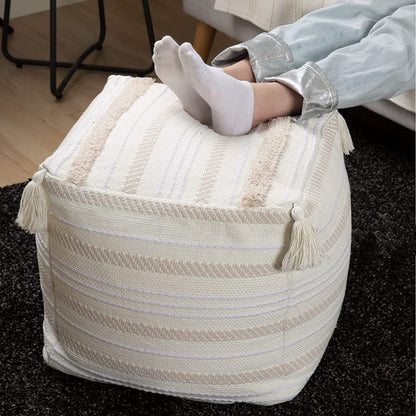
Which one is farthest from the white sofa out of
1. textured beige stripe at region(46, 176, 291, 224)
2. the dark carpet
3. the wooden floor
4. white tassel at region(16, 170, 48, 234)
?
white tassel at region(16, 170, 48, 234)

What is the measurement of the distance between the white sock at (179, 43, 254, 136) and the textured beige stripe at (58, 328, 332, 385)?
0.36 m

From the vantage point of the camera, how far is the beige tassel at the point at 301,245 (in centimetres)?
88

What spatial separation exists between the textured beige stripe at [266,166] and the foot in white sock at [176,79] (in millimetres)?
113

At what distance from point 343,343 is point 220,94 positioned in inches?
19.6

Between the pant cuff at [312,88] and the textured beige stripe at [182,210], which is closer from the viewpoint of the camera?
the textured beige stripe at [182,210]

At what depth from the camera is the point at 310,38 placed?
132 centimetres

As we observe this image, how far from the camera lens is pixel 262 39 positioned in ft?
4.14

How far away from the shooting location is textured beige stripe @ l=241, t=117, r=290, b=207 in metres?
0.89

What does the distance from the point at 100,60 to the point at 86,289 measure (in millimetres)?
1375

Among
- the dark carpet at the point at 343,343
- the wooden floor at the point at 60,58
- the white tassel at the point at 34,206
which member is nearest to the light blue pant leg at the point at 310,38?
the dark carpet at the point at 343,343

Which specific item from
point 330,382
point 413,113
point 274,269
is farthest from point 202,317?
Result: point 413,113

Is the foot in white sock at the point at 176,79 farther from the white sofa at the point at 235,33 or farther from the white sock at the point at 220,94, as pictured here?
the white sofa at the point at 235,33

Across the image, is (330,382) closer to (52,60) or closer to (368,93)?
(368,93)

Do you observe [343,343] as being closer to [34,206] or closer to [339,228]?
[339,228]
